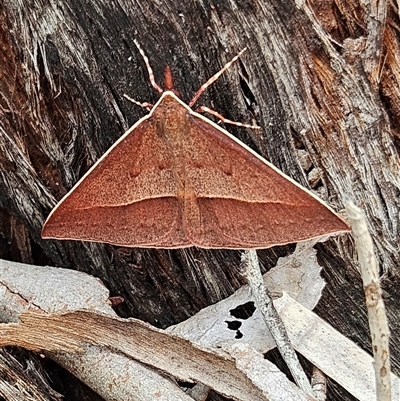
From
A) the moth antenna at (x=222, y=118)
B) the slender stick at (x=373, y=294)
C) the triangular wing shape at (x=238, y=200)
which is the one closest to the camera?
the slender stick at (x=373, y=294)

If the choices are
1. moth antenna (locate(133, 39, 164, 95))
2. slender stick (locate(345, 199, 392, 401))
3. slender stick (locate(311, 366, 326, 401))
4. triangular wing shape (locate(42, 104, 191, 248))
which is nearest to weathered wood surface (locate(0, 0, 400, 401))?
moth antenna (locate(133, 39, 164, 95))

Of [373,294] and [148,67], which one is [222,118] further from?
[373,294]

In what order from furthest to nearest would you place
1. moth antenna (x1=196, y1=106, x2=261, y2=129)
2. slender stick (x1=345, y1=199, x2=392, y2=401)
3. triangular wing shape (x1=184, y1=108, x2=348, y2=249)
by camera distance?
moth antenna (x1=196, y1=106, x2=261, y2=129) < triangular wing shape (x1=184, y1=108, x2=348, y2=249) < slender stick (x1=345, y1=199, x2=392, y2=401)

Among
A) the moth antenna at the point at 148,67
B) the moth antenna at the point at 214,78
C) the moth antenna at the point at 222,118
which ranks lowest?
the moth antenna at the point at 222,118

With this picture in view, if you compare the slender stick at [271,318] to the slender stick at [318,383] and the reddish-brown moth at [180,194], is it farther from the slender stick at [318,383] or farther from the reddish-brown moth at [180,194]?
the reddish-brown moth at [180,194]

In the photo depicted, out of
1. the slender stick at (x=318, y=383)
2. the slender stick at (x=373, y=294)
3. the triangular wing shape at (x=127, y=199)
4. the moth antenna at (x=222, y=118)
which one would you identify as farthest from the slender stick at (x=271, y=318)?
the slender stick at (x=373, y=294)

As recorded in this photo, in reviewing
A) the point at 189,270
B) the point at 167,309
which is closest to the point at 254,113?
the point at 189,270

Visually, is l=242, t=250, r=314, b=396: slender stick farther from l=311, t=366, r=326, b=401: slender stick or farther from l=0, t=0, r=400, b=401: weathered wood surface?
l=0, t=0, r=400, b=401: weathered wood surface

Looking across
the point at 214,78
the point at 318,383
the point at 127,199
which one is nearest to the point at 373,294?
the point at 318,383
